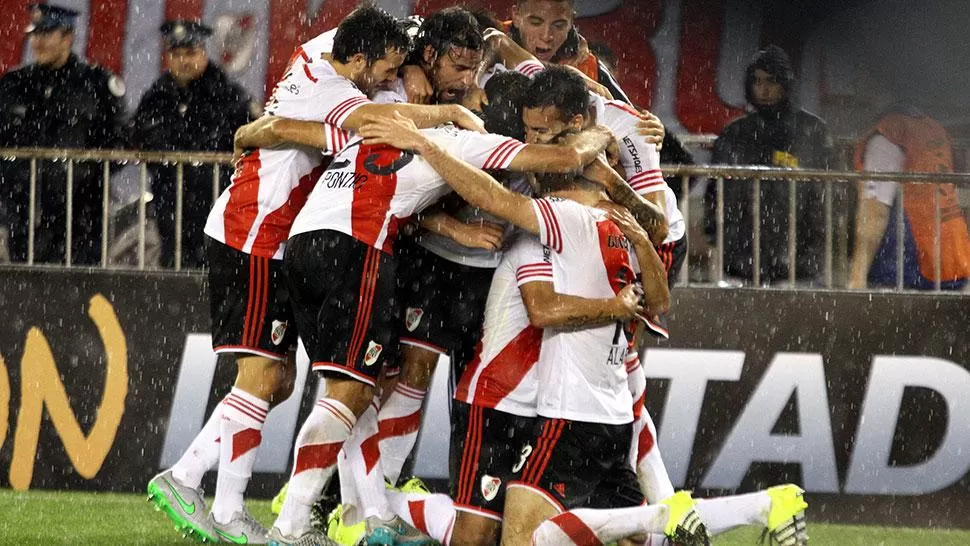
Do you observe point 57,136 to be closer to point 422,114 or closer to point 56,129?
point 56,129

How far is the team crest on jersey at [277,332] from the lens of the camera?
23.2 feet

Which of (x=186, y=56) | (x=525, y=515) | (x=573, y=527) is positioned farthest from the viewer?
(x=186, y=56)

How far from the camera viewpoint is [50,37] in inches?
372

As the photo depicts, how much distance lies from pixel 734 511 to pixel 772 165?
156 inches

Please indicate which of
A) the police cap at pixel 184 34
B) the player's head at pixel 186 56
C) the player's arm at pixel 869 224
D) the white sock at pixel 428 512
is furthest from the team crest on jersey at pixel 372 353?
the police cap at pixel 184 34

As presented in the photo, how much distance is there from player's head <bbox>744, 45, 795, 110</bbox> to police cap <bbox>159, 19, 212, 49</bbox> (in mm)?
3041

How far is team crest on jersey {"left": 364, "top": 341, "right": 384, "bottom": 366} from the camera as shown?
21.3ft

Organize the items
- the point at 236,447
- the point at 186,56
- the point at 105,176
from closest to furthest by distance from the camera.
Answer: the point at 236,447
the point at 105,176
the point at 186,56

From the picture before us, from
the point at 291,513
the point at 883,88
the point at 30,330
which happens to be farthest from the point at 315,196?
the point at 883,88

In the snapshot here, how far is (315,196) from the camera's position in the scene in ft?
21.9

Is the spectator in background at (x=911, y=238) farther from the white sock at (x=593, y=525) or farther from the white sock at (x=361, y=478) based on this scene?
the white sock at (x=593, y=525)

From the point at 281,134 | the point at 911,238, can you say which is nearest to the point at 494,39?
the point at 281,134

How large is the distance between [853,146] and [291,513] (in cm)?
482

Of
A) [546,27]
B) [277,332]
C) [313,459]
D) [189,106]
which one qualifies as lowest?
[313,459]
